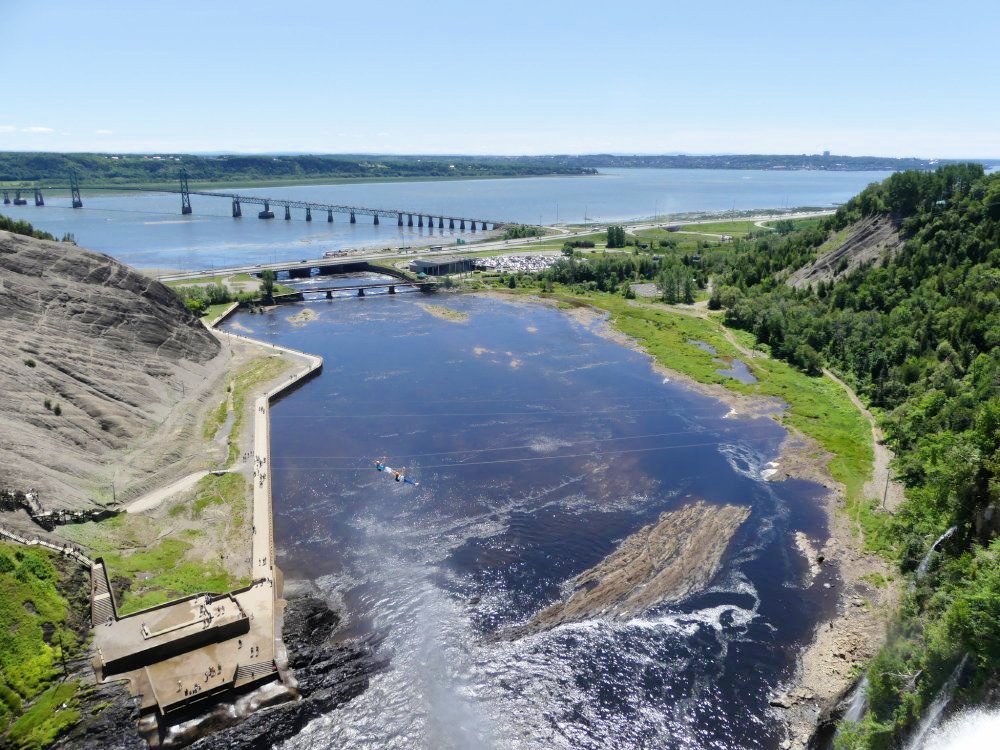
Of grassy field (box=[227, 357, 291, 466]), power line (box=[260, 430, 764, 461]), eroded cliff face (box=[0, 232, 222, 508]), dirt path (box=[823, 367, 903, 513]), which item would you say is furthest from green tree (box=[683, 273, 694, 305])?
eroded cliff face (box=[0, 232, 222, 508])

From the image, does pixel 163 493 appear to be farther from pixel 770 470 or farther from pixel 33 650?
pixel 770 470

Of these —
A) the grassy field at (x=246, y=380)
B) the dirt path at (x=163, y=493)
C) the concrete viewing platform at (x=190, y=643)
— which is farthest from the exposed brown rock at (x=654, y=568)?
the grassy field at (x=246, y=380)

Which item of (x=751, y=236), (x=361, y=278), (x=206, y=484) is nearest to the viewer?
(x=206, y=484)

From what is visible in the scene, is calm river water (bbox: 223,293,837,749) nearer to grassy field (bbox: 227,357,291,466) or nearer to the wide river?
the wide river

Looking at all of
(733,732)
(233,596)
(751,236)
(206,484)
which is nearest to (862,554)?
(733,732)

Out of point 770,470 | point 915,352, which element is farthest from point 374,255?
point 770,470

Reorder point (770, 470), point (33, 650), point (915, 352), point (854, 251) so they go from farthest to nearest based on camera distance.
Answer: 1. point (854, 251)
2. point (915, 352)
3. point (770, 470)
4. point (33, 650)

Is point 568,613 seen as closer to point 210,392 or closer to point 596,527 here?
point 596,527
